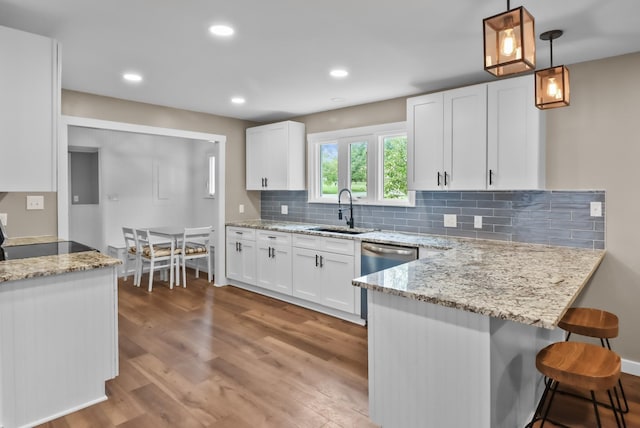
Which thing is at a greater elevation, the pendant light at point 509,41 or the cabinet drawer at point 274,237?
the pendant light at point 509,41

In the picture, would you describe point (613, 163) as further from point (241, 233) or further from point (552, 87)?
point (241, 233)

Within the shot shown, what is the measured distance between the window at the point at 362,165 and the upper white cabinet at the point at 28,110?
2935mm

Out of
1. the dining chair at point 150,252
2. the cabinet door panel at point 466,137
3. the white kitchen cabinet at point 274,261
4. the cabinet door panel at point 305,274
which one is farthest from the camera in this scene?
the dining chair at point 150,252

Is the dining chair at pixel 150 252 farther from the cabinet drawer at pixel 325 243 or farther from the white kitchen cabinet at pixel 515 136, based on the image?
the white kitchen cabinet at pixel 515 136

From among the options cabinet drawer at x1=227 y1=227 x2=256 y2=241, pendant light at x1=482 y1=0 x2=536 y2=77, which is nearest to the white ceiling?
pendant light at x1=482 y1=0 x2=536 y2=77

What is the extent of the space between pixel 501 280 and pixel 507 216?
5.53 ft

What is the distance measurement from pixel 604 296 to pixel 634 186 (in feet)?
2.74

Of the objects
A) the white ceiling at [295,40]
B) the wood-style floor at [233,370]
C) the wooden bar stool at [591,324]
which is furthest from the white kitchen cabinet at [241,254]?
the wooden bar stool at [591,324]

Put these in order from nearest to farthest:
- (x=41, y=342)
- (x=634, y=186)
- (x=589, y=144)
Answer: (x=41, y=342) → (x=634, y=186) → (x=589, y=144)

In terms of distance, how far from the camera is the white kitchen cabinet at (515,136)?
299cm

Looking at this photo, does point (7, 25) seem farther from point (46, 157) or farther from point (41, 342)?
point (41, 342)

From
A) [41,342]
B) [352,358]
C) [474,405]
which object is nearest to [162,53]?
[41,342]

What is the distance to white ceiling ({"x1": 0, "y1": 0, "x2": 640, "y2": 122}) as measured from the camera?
2.16 m

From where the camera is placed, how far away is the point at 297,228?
4613 millimetres
